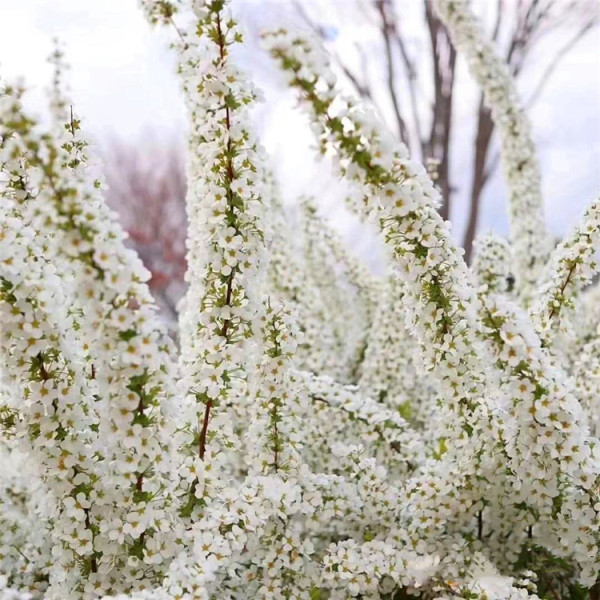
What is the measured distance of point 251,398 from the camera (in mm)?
2188

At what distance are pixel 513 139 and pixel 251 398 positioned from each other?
247 cm

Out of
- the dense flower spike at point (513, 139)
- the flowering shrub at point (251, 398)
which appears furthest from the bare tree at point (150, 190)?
the flowering shrub at point (251, 398)

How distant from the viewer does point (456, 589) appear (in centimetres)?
198

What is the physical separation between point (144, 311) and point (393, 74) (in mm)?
6392

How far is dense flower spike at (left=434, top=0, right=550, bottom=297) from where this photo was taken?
3.89 metres

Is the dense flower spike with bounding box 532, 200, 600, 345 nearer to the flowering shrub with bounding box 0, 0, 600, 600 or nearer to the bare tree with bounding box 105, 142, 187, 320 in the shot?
the flowering shrub with bounding box 0, 0, 600, 600

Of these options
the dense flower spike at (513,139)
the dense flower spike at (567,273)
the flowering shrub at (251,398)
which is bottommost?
the flowering shrub at (251,398)

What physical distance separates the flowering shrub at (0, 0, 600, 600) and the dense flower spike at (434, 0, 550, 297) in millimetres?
1452

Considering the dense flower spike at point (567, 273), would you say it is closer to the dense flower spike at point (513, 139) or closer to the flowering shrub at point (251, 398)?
the flowering shrub at point (251, 398)

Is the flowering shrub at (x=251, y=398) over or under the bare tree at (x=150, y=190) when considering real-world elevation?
under

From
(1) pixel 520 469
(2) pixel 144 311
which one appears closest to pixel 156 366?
(2) pixel 144 311

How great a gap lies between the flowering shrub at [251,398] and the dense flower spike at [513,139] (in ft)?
4.76

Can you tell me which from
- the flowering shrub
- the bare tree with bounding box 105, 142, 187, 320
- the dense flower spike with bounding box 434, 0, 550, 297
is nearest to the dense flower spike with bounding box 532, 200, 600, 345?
the flowering shrub

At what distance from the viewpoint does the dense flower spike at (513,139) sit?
3.89 metres
